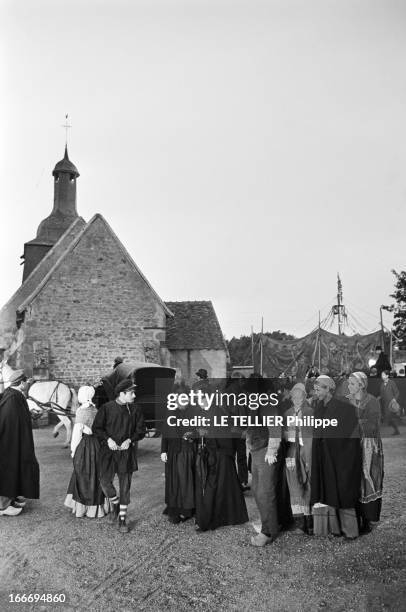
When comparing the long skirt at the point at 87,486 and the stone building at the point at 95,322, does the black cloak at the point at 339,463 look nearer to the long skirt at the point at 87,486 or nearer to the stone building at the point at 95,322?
the long skirt at the point at 87,486

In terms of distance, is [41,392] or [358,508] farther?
[41,392]

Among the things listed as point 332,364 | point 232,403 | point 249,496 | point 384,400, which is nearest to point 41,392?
point 249,496

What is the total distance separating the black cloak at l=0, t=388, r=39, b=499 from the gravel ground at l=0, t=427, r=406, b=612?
0.41m

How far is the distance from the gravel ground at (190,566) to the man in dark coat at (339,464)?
47 centimetres

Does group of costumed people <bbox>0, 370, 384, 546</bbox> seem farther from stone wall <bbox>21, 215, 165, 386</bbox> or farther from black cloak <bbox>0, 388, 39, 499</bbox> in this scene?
stone wall <bbox>21, 215, 165, 386</bbox>

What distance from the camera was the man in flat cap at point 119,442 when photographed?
21.5 feet

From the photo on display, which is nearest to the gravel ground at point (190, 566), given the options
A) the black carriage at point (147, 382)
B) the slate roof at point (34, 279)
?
the black carriage at point (147, 382)

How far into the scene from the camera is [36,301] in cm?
2142

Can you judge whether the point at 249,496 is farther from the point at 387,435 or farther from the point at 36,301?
the point at 36,301

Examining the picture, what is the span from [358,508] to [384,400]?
964cm

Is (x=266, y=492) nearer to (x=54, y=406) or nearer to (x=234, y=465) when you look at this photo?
(x=234, y=465)

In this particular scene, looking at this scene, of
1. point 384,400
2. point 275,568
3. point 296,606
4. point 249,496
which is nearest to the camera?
point 296,606

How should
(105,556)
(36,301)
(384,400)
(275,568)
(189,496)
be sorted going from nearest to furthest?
1. (275,568)
2. (105,556)
3. (189,496)
4. (384,400)
5. (36,301)

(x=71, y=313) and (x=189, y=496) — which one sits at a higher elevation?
(x=71, y=313)
